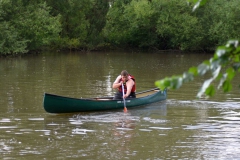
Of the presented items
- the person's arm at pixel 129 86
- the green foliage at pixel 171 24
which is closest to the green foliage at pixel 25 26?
the green foliage at pixel 171 24

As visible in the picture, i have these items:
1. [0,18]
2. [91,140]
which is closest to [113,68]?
[0,18]

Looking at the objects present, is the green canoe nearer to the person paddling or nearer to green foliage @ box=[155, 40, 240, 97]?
the person paddling

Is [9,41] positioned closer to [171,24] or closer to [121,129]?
[171,24]

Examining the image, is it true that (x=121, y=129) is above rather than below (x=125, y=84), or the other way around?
below

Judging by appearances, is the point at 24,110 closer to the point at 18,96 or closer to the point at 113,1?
the point at 18,96

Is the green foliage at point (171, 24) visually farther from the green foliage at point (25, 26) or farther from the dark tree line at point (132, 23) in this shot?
Answer: the green foliage at point (25, 26)

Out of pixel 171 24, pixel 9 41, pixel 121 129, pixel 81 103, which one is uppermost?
pixel 171 24

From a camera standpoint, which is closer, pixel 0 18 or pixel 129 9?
pixel 0 18

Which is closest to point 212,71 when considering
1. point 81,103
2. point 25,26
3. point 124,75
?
point 81,103

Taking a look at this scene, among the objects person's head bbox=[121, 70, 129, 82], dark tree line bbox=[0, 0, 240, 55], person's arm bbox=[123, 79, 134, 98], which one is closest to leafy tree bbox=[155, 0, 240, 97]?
person's head bbox=[121, 70, 129, 82]

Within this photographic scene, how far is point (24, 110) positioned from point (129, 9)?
38237 mm

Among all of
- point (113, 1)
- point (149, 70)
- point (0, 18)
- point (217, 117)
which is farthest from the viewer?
point (113, 1)

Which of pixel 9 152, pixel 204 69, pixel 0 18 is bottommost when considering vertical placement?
pixel 9 152

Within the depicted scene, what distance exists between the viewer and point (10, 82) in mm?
22391
